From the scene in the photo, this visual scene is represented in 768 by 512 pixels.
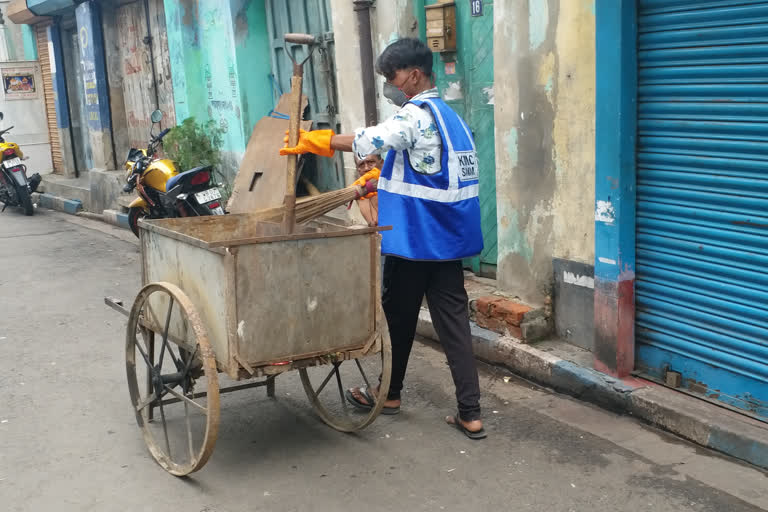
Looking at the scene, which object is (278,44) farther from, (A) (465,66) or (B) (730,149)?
(B) (730,149)

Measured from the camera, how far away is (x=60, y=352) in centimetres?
584

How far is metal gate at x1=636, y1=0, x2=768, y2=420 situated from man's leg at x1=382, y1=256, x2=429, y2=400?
123cm

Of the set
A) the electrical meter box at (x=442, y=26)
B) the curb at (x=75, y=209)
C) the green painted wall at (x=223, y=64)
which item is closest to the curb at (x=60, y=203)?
the curb at (x=75, y=209)

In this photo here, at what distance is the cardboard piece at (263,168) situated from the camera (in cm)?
856

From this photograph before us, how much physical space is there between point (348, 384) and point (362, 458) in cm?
108

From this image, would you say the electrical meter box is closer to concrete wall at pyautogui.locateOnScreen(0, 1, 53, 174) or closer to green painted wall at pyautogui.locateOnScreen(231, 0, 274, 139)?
green painted wall at pyautogui.locateOnScreen(231, 0, 274, 139)

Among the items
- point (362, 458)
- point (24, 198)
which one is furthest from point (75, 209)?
point (362, 458)

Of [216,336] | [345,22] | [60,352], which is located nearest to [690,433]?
[216,336]

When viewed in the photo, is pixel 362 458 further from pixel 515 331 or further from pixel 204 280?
pixel 515 331

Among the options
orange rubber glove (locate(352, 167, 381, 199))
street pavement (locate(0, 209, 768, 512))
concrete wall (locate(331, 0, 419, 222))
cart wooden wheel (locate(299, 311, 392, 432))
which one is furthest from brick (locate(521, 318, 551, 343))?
concrete wall (locate(331, 0, 419, 222))

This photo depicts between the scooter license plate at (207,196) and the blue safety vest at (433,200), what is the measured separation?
13.8 ft

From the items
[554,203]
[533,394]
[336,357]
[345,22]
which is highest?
[345,22]

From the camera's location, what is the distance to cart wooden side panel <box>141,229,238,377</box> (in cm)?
352

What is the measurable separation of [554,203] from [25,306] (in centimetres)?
458
